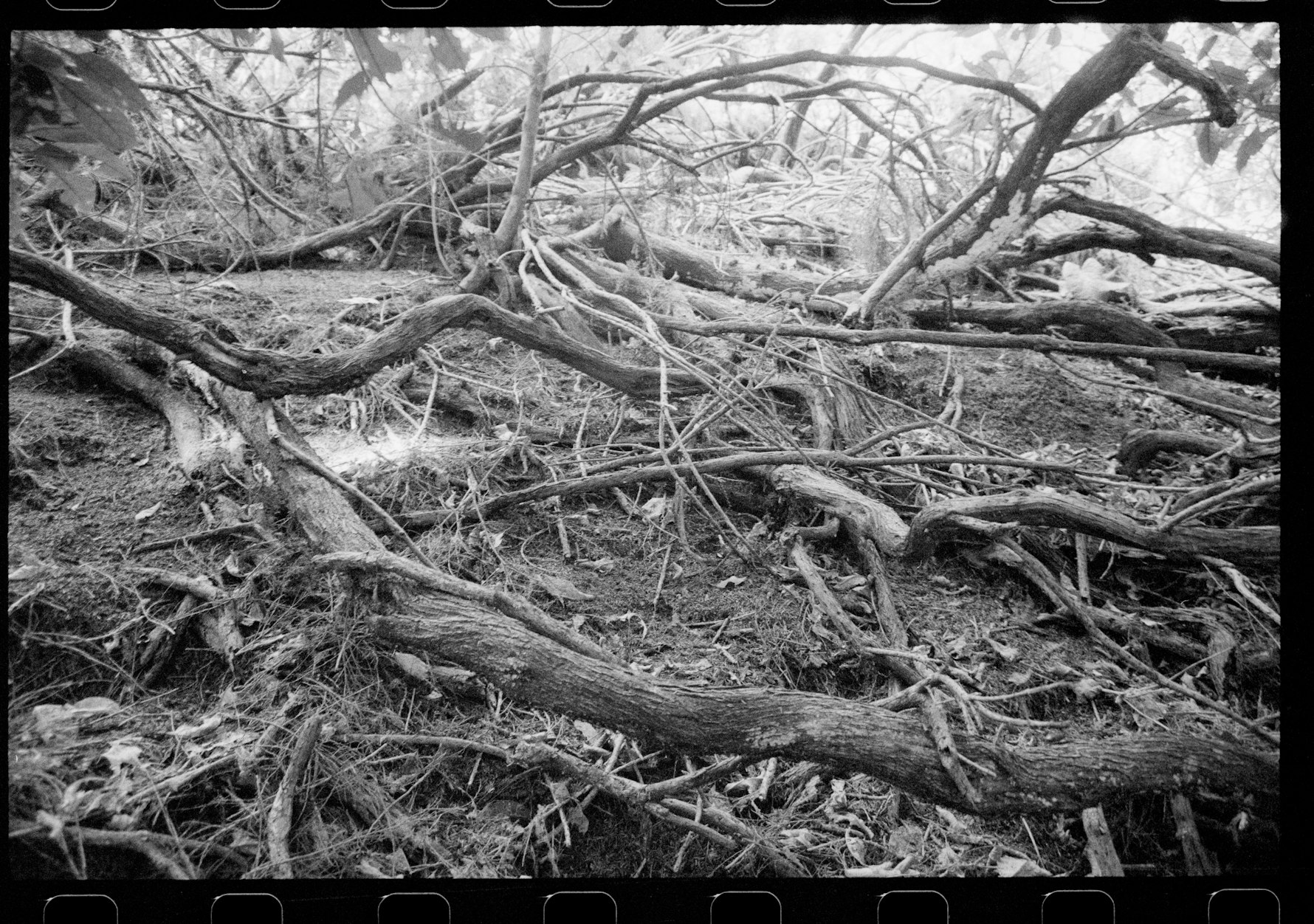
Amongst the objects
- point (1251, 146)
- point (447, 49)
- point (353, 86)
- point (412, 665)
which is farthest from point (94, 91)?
point (1251, 146)

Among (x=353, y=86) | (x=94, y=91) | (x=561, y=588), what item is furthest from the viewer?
(x=561, y=588)

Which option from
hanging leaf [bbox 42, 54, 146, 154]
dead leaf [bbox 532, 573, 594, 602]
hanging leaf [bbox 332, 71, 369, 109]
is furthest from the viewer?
dead leaf [bbox 532, 573, 594, 602]

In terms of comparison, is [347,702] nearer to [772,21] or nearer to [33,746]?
[33,746]

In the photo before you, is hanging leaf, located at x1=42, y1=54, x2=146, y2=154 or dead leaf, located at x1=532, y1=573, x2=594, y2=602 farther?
dead leaf, located at x1=532, y1=573, x2=594, y2=602

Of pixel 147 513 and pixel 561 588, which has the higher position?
pixel 147 513

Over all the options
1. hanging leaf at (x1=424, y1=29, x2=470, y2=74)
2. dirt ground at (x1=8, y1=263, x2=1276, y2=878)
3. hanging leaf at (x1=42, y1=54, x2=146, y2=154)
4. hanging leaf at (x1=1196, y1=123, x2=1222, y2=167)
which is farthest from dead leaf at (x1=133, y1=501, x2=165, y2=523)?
hanging leaf at (x1=1196, y1=123, x2=1222, y2=167)

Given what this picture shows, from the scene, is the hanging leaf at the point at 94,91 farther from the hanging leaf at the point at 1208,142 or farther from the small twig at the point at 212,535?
the hanging leaf at the point at 1208,142

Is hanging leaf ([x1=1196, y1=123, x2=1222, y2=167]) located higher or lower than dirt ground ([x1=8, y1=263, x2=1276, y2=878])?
higher

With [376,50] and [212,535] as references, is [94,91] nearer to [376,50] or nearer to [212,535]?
[376,50]

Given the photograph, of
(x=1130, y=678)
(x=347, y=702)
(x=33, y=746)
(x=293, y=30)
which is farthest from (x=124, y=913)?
(x=1130, y=678)

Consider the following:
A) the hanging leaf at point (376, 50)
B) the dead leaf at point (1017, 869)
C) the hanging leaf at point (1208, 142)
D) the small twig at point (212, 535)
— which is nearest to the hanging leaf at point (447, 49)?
the hanging leaf at point (376, 50)

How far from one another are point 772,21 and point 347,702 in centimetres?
126

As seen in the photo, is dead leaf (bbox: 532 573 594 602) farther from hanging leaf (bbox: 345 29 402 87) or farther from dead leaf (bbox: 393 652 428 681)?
hanging leaf (bbox: 345 29 402 87)

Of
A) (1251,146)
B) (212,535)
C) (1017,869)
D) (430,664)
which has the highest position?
(1251,146)
